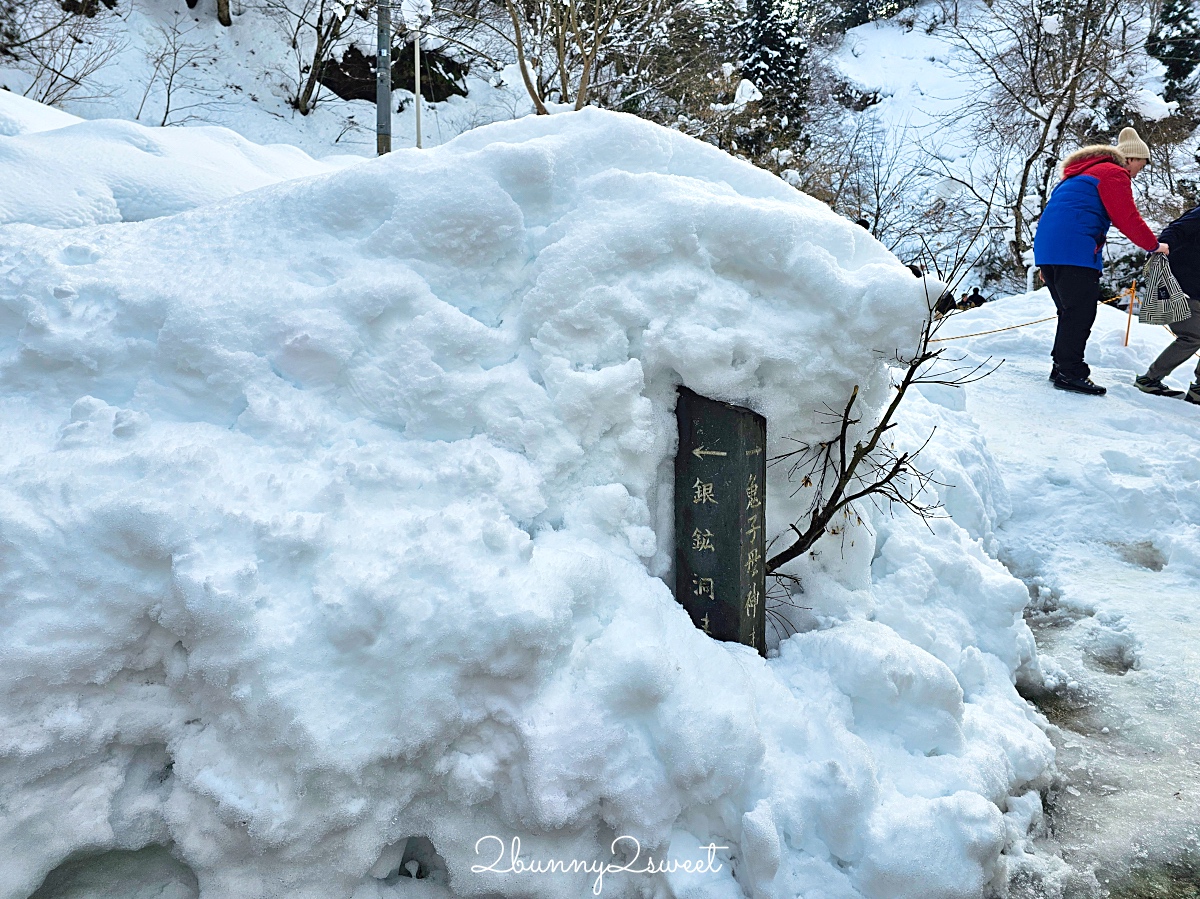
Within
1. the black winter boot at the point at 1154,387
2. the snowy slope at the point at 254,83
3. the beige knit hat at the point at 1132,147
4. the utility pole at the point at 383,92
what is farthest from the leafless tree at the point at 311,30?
the black winter boot at the point at 1154,387

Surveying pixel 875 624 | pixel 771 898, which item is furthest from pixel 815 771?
pixel 875 624

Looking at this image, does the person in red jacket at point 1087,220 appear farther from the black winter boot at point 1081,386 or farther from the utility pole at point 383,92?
the utility pole at point 383,92

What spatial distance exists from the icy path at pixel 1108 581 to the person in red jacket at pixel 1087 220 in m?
0.86

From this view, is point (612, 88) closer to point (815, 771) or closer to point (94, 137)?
point (94, 137)

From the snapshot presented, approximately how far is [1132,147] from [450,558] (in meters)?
6.12

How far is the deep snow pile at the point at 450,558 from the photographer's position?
6.15 ft

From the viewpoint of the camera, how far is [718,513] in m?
2.47

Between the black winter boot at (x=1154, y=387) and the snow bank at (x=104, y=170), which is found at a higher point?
the snow bank at (x=104, y=170)

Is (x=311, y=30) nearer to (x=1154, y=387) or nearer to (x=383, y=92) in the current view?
(x=383, y=92)

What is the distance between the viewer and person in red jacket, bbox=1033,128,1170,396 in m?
5.48

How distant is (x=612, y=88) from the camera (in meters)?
12.4

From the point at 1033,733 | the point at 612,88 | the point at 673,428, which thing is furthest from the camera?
the point at 612,88

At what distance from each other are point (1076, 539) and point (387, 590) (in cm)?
428

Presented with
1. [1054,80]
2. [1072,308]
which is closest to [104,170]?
[1072,308]
